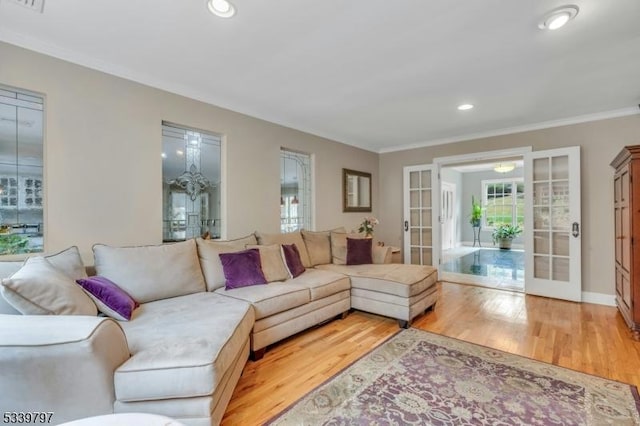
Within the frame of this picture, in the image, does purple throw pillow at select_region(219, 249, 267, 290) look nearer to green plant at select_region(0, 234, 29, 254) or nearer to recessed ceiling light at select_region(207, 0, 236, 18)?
green plant at select_region(0, 234, 29, 254)

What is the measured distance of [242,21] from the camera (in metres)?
2.00

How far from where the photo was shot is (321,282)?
309 cm

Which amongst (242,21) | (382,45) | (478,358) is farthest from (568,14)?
(478,358)

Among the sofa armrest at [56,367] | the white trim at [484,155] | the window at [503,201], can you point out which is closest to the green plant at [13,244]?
the sofa armrest at [56,367]

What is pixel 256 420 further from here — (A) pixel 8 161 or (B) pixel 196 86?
(B) pixel 196 86

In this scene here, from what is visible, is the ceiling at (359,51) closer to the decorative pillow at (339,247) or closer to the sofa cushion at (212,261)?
the sofa cushion at (212,261)

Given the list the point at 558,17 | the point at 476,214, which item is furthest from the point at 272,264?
the point at 476,214

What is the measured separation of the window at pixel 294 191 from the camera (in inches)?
169

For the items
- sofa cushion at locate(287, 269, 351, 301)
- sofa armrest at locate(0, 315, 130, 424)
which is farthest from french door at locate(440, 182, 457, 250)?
sofa armrest at locate(0, 315, 130, 424)

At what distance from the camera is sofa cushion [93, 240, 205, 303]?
2.31 metres

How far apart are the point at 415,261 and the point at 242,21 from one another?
15.4 feet

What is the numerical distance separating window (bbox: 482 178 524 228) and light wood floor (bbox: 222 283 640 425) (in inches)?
243

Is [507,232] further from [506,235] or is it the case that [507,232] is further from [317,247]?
[317,247]

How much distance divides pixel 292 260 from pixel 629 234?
3312 mm
